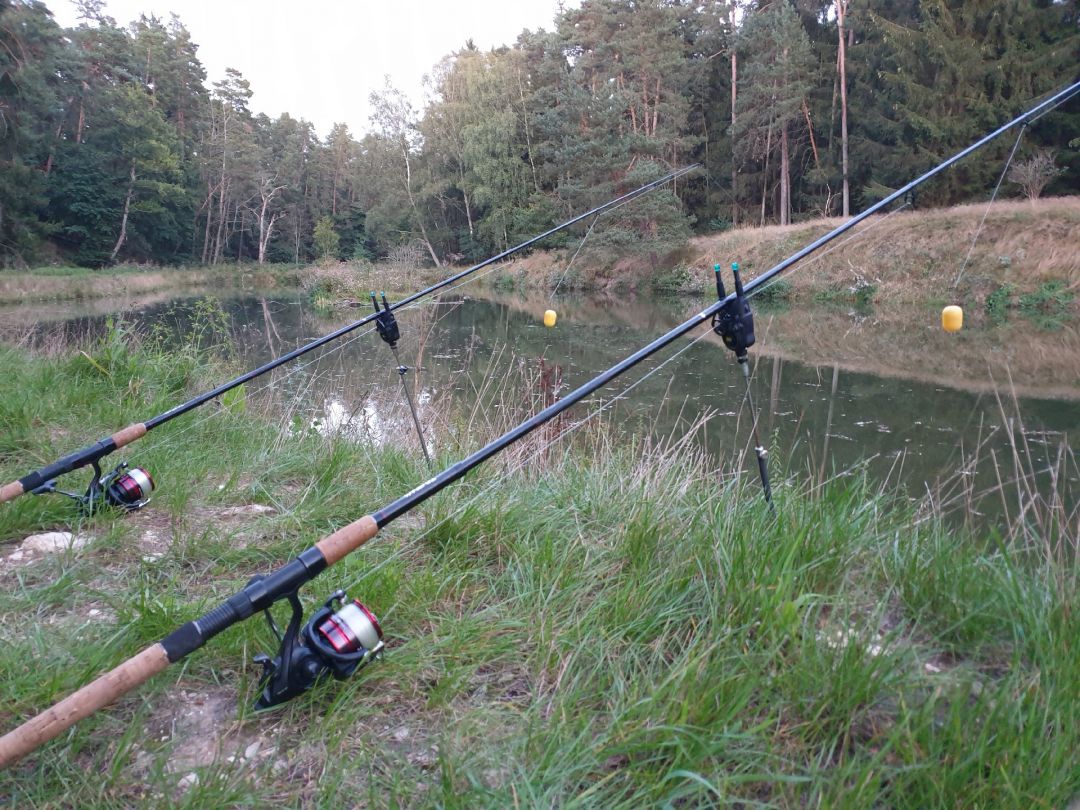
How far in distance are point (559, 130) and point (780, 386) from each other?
22.2m

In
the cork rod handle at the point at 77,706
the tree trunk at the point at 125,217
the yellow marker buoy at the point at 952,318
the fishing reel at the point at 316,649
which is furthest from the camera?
the tree trunk at the point at 125,217

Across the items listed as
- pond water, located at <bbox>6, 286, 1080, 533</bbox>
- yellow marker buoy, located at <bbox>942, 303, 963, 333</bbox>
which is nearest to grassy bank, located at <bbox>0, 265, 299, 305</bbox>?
pond water, located at <bbox>6, 286, 1080, 533</bbox>

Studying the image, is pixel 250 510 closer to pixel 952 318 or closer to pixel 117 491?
pixel 117 491

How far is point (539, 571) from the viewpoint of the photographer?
6.53ft

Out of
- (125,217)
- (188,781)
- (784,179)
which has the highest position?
(125,217)

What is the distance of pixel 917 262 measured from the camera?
737 inches

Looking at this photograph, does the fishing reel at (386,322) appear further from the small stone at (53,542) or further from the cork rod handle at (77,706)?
the cork rod handle at (77,706)

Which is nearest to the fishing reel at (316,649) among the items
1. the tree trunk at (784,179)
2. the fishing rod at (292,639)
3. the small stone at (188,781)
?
the fishing rod at (292,639)

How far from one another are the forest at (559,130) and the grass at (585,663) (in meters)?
19.0

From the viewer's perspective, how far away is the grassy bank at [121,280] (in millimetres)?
24156

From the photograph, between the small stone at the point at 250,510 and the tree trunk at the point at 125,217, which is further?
the tree trunk at the point at 125,217

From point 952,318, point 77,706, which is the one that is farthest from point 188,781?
point 952,318

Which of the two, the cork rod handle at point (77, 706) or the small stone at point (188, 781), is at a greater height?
the cork rod handle at point (77, 706)

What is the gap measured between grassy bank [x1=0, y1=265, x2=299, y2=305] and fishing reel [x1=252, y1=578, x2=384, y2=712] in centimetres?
2686
